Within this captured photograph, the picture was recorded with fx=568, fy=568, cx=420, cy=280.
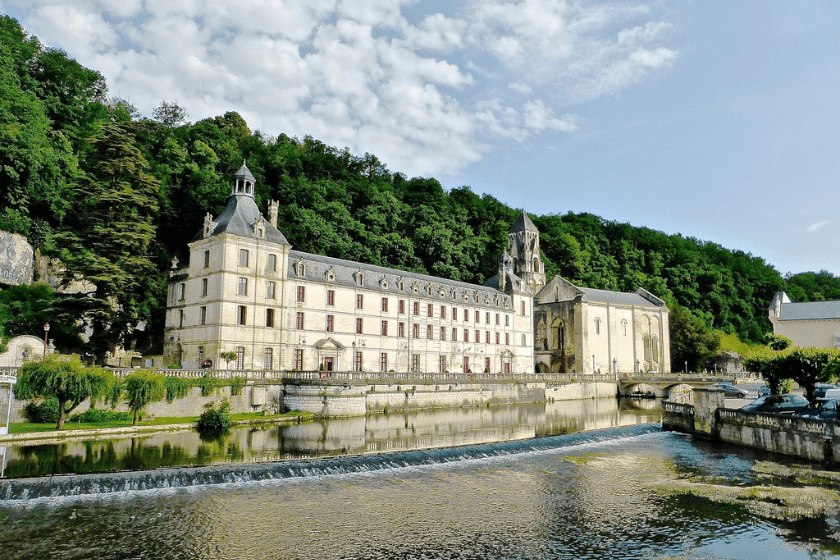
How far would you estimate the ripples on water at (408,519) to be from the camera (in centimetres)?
1224

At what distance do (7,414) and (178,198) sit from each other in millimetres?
32572

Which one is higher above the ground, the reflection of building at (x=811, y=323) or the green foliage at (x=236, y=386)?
the reflection of building at (x=811, y=323)

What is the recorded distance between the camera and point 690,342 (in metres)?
81.4

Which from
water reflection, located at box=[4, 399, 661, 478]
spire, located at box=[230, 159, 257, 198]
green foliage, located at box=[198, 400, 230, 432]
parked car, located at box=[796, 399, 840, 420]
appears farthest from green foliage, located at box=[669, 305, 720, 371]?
green foliage, located at box=[198, 400, 230, 432]

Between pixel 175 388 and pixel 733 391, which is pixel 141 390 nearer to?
pixel 175 388

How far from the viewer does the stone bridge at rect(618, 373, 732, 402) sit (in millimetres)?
60594

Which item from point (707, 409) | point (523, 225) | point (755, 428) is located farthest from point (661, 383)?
point (755, 428)

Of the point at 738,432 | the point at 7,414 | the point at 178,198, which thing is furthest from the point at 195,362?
the point at 738,432

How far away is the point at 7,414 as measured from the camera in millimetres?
23297

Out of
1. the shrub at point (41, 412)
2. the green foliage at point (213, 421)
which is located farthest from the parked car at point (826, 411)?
the shrub at point (41, 412)

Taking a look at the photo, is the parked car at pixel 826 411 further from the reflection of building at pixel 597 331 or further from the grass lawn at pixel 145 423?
the reflection of building at pixel 597 331

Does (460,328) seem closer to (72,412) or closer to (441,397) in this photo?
(441,397)

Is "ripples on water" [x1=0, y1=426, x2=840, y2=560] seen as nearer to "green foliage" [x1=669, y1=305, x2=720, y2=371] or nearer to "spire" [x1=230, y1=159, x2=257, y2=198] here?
"spire" [x1=230, y1=159, x2=257, y2=198]

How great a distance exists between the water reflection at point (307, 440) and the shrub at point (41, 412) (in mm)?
3683
